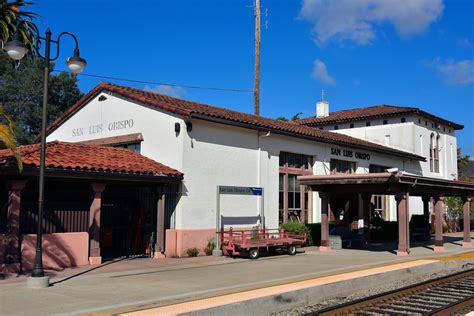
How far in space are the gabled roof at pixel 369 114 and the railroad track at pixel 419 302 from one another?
2208cm

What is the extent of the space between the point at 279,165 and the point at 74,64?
459 inches

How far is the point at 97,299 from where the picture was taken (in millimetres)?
8859

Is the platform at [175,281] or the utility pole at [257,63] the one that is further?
the utility pole at [257,63]

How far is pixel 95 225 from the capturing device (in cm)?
1397

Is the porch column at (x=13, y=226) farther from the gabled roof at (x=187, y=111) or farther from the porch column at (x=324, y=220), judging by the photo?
the porch column at (x=324, y=220)

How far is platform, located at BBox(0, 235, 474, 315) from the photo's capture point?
833 cm

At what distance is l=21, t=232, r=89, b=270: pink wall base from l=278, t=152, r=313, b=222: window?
9.41m

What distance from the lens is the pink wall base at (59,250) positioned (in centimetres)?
1248

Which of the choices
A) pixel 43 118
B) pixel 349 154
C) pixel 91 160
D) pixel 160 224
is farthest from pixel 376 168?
pixel 43 118

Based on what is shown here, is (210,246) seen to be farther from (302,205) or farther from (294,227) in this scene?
(302,205)

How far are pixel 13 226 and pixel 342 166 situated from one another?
54.9 ft

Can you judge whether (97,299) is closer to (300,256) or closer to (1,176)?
(1,176)

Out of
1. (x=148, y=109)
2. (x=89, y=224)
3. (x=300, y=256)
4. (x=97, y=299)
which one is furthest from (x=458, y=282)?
(x=148, y=109)

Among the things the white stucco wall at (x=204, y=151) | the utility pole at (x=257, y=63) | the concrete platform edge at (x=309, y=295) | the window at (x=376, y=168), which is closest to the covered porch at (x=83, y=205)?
the white stucco wall at (x=204, y=151)
